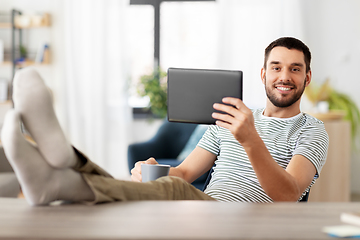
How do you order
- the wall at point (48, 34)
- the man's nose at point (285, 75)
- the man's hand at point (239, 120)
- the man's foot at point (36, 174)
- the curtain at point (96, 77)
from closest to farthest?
1. the man's foot at point (36, 174)
2. the man's hand at point (239, 120)
3. the man's nose at point (285, 75)
4. the curtain at point (96, 77)
5. the wall at point (48, 34)

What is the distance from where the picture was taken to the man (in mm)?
763

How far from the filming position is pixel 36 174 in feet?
2.48

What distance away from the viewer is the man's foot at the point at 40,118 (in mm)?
761

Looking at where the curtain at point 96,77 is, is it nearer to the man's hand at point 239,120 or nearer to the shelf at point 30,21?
the shelf at point 30,21

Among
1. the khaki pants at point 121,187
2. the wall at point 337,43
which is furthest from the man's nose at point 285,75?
the wall at point 337,43

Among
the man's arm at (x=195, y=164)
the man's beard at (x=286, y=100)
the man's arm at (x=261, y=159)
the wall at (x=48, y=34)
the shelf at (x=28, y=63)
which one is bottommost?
the man's arm at (x=195, y=164)

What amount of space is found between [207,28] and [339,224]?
11.9 feet

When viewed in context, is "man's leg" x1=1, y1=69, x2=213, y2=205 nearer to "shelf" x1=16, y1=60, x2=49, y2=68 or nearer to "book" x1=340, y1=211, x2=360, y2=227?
"book" x1=340, y1=211, x2=360, y2=227

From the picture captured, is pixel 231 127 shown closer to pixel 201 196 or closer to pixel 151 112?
pixel 201 196


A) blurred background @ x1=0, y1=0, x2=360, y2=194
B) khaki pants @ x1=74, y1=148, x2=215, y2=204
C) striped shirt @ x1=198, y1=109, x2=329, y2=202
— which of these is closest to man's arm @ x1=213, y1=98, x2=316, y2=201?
striped shirt @ x1=198, y1=109, x2=329, y2=202

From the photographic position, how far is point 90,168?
2.80 feet

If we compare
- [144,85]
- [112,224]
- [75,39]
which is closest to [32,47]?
[75,39]

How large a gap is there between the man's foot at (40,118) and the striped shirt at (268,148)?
0.73m

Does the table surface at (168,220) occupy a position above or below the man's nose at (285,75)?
below
